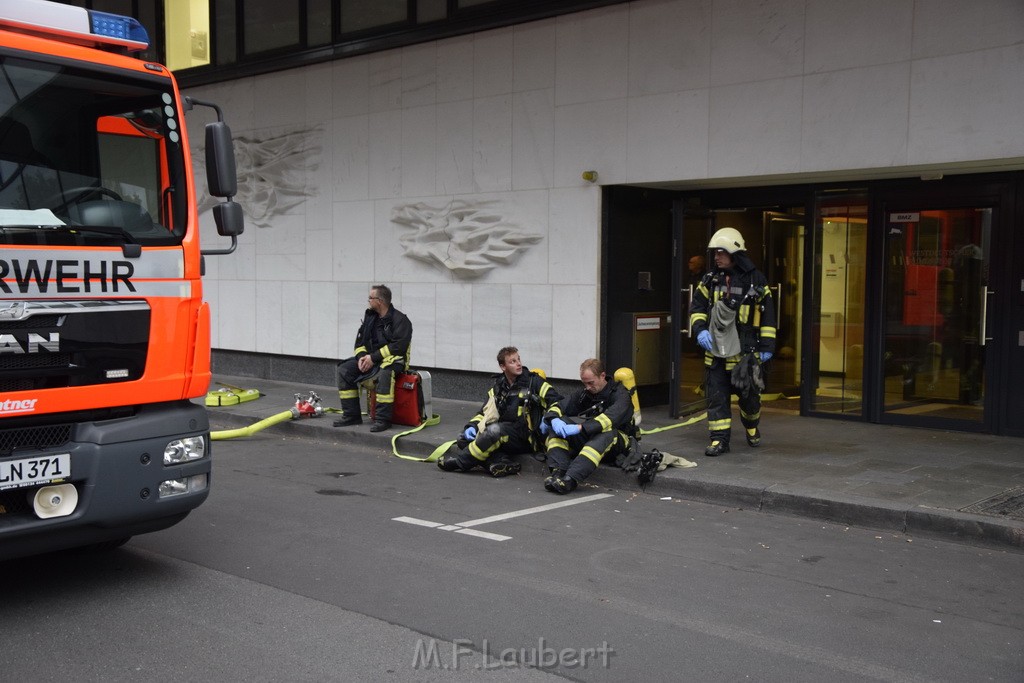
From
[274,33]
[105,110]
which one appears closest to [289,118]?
[274,33]

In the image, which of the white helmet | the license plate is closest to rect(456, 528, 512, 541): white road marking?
the license plate

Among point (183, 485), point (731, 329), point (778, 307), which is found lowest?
point (183, 485)

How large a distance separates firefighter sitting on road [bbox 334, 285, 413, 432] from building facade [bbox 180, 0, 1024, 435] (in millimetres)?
1898

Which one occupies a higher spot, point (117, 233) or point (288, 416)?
point (117, 233)

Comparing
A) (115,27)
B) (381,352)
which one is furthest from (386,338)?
(115,27)

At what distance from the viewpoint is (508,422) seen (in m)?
9.47

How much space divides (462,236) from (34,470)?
27.2ft

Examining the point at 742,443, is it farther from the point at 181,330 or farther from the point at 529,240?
the point at 181,330

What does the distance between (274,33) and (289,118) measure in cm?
142

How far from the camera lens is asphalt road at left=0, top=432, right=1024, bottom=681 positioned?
4715mm

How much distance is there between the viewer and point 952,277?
10359 millimetres

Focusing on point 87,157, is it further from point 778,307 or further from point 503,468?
point 778,307

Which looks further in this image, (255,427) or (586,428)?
(255,427)

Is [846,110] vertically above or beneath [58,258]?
above
